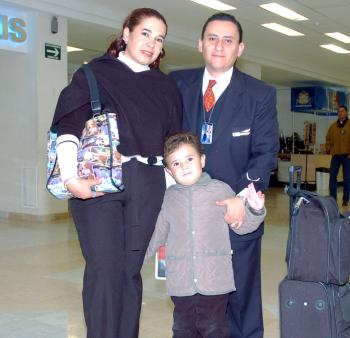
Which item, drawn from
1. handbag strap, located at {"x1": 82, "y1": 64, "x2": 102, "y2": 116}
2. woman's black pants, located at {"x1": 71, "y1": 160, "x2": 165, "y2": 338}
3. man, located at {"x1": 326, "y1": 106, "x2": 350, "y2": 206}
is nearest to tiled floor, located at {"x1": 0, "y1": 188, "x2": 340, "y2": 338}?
woman's black pants, located at {"x1": 71, "y1": 160, "x2": 165, "y2": 338}

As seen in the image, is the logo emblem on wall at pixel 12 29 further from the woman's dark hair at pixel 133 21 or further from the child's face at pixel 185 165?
the child's face at pixel 185 165

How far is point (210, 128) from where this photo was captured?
2.50m

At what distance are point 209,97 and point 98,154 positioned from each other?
2.25ft

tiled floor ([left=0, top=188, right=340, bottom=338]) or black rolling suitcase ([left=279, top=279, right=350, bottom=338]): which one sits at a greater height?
black rolling suitcase ([left=279, top=279, right=350, bottom=338])

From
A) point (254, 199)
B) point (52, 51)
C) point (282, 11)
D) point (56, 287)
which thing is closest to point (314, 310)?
point (254, 199)

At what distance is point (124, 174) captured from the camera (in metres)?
2.20

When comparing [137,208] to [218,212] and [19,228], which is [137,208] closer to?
[218,212]

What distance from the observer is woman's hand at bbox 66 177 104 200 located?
205cm

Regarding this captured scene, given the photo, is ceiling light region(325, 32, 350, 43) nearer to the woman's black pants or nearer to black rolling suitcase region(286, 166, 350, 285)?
black rolling suitcase region(286, 166, 350, 285)

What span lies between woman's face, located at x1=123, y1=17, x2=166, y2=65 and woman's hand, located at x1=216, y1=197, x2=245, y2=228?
61cm

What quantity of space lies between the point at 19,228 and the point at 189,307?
528cm

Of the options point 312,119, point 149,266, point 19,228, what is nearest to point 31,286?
point 149,266

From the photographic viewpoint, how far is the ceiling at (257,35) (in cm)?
892

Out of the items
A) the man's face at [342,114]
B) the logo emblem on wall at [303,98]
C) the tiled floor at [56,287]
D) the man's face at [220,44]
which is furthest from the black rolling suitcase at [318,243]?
the logo emblem on wall at [303,98]
